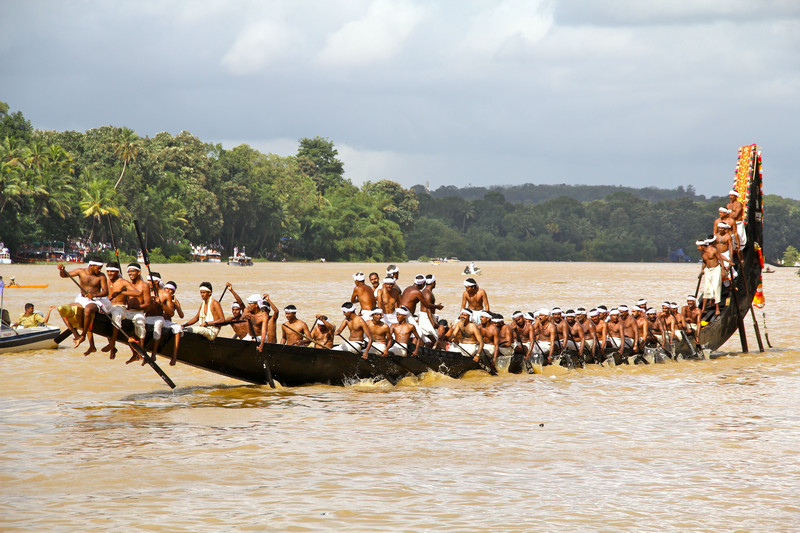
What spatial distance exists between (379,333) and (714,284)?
880cm

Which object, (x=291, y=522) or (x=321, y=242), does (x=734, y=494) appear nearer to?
(x=291, y=522)

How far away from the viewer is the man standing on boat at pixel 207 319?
45.3 feet

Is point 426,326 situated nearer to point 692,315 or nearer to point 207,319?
point 207,319

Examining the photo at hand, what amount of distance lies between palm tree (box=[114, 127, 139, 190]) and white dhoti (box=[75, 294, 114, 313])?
6663cm

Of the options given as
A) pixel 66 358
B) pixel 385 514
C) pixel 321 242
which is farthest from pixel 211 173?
pixel 385 514

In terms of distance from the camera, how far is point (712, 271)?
811 inches

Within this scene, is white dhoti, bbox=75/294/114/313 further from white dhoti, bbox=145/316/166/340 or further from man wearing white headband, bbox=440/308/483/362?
man wearing white headband, bbox=440/308/483/362

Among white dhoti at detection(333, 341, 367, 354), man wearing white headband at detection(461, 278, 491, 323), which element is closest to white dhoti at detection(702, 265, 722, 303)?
man wearing white headband at detection(461, 278, 491, 323)

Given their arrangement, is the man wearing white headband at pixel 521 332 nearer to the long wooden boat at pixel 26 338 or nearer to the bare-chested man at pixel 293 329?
the bare-chested man at pixel 293 329

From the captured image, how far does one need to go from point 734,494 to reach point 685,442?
2531 mm

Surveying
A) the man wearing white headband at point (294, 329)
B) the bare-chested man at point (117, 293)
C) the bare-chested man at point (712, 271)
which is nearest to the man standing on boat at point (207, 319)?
the bare-chested man at point (117, 293)

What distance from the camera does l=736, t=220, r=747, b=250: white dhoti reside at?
20641 millimetres

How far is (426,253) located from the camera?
142 metres

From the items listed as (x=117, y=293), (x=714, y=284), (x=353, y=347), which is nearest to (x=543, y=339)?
(x=353, y=347)
